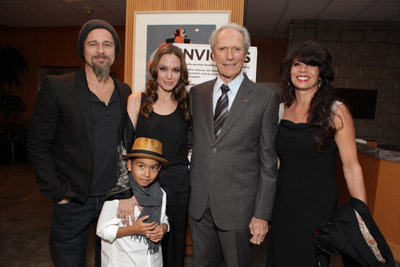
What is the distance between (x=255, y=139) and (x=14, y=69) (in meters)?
8.39

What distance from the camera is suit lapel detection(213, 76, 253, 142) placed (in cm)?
164

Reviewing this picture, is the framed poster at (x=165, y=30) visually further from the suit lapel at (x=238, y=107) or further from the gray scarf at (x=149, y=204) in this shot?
the gray scarf at (x=149, y=204)

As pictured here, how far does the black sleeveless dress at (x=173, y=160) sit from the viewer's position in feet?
5.96

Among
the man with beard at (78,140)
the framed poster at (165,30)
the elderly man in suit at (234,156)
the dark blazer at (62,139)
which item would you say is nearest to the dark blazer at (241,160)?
the elderly man in suit at (234,156)

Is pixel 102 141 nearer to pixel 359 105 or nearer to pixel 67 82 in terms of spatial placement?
pixel 67 82

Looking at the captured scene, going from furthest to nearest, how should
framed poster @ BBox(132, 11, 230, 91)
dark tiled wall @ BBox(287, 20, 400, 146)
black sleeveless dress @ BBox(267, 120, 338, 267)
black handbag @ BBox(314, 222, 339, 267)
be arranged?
dark tiled wall @ BBox(287, 20, 400, 146), framed poster @ BBox(132, 11, 230, 91), black sleeveless dress @ BBox(267, 120, 338, 267), black handbag @ BBox(314, 222, 339, 267)

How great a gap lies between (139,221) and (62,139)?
Result: 2.35ft

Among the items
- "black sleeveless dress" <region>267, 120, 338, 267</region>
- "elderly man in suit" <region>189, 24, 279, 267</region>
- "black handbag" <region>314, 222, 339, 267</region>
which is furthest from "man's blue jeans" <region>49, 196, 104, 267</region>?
"black handbag" <region>314, 222, 339, 267</region>

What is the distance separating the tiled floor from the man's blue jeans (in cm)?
126

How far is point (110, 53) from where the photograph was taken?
1807 mm

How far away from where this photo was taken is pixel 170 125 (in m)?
1.84

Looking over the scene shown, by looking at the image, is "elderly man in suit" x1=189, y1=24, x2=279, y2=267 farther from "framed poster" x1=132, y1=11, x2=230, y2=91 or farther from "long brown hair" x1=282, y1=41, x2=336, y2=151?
"framed poster" x1=132, y1=11, x2=230, y2=91

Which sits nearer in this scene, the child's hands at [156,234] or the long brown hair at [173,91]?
the child's hands at [156,234]

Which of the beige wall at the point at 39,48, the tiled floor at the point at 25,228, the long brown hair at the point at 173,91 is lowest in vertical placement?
the tiled floor at the point at 25,228
